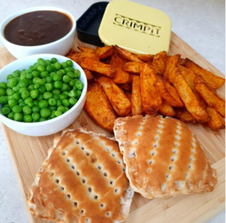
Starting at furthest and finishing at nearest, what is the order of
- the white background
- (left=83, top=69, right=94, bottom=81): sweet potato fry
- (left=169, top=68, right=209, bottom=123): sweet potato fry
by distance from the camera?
the white background → (left=83, top=69, right=94, bottom=81): sweet potato fry → (left=169, top=68, right=209, bottom=123): sweet potato fry

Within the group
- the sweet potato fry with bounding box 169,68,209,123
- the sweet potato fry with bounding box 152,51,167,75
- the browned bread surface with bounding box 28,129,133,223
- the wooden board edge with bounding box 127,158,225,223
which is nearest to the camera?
the browned bread surface with bounding box 28,129,133,223

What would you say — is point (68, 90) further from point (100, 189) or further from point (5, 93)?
point (100, 189)

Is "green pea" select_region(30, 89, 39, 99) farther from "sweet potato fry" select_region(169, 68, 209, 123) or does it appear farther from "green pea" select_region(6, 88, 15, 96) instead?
"sweet potato fry" select_region(169, 68, 209, 123)

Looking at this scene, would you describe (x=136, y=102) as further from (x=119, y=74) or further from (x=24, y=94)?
(x=24, y=94)

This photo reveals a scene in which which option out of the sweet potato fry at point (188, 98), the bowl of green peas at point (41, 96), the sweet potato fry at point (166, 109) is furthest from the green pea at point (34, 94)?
the sweet potato fry at point (188, 98)

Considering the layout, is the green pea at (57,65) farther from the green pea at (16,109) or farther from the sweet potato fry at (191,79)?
the sweet potato fry at (191,79)

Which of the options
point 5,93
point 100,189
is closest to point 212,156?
point 100,189

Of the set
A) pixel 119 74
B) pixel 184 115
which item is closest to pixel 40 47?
pixel 119 74

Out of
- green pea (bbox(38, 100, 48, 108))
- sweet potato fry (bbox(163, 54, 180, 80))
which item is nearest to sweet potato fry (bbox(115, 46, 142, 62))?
sweet potato fry (bbox(163, 54, 180, 80))
